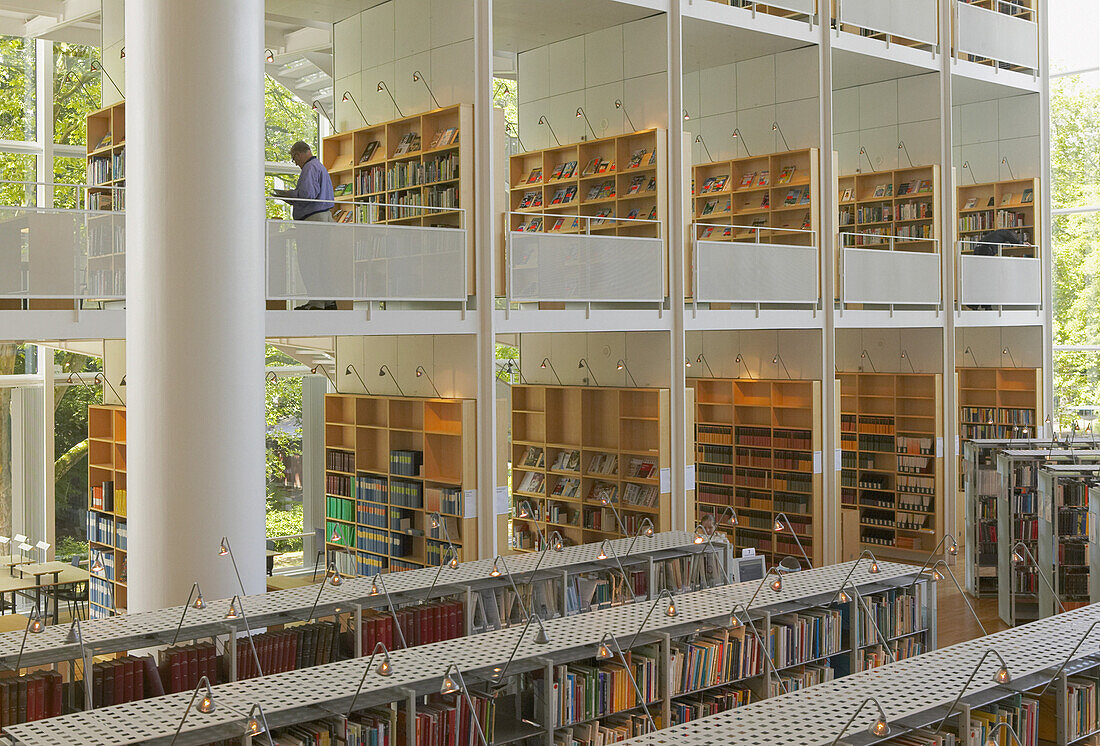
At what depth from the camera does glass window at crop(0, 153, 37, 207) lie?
12.0m

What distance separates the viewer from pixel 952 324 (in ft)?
44.3

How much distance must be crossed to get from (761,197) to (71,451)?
8.43m

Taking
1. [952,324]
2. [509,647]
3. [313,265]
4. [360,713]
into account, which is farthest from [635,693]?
[952,324]

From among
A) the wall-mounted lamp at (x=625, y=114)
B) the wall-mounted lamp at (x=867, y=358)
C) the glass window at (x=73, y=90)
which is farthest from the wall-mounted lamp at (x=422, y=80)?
the wall-mounted lamp at (x=867, y=358)

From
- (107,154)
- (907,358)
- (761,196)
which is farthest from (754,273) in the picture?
(107,154)

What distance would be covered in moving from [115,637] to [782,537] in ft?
27.4

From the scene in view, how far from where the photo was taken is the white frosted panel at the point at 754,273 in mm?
10898

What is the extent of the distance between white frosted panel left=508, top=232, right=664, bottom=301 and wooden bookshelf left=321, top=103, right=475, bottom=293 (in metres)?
0.47

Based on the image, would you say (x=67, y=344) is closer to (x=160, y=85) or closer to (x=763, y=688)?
(x=160, y=85)

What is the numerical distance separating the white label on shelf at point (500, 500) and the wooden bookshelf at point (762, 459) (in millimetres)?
3073

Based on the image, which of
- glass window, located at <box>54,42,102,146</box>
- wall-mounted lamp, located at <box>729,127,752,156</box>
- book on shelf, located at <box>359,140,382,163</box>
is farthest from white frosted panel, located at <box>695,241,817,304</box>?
glass window, located at <box>54,42,102,146</box>

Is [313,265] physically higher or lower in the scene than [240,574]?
higher

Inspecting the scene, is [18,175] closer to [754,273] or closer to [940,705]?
[754,273]

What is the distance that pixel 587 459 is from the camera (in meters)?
11.3
